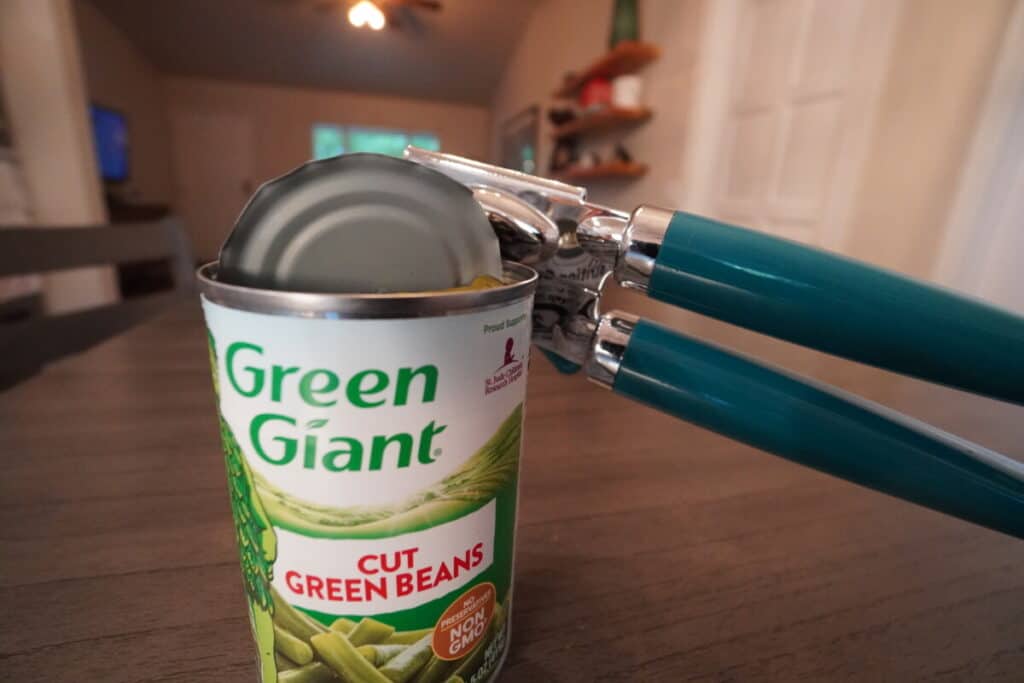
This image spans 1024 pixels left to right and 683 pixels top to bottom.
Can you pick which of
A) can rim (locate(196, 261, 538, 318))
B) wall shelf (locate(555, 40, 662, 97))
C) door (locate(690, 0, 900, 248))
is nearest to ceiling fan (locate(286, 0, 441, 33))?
wall shelf (locate(555, 40, 662, 97))

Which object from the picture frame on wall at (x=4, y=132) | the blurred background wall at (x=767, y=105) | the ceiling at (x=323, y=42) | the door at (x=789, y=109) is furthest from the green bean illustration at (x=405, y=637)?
the ceiling at (x=323, y=42)

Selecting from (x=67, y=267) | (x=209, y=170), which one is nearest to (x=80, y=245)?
(x=67, y=267)

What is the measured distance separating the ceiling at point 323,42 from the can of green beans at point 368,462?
3824 mm

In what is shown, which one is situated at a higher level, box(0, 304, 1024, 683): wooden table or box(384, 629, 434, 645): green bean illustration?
box(384, 629, 434, 645): green bean illustration

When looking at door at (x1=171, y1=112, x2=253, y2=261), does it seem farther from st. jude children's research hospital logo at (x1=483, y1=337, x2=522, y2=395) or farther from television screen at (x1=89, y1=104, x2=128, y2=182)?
st. jude children's research hospital logo at (x1=483, y1=337, x2=522, y2=395)

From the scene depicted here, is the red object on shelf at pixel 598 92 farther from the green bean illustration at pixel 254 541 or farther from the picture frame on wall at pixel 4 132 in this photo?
the green bean illustration at pixel 254 541

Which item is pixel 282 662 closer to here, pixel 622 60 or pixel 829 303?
pixel 829 303

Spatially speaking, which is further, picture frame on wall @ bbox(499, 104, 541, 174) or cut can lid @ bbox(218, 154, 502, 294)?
picture frame on wall @ bbox(499, 104, 541, 174)

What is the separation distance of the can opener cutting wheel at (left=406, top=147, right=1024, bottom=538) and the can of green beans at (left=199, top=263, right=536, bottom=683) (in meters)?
0.08

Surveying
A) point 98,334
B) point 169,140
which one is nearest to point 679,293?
point 98,334

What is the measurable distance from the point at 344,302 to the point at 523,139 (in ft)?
14.1

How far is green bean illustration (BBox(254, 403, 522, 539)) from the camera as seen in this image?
17 centimetres

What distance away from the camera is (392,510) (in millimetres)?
175

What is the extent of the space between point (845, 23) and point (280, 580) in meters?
1.96
